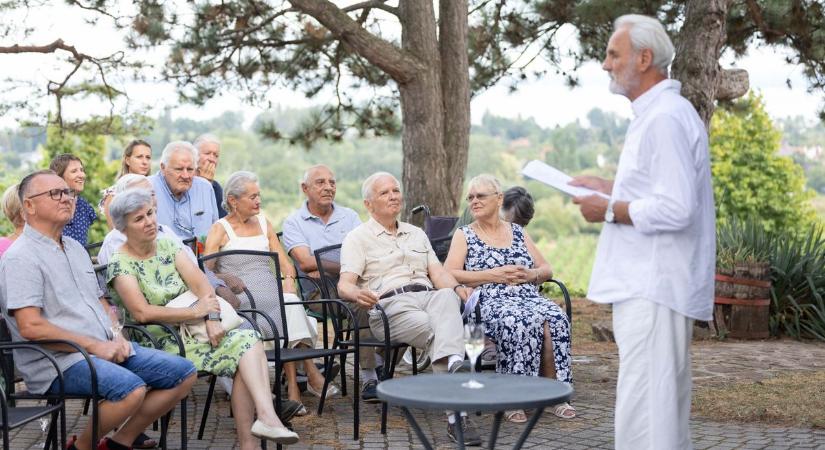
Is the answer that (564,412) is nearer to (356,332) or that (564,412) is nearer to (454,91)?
(356,332)

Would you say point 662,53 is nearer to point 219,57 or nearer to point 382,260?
point 382,260

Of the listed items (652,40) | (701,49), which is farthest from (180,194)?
(701,49)

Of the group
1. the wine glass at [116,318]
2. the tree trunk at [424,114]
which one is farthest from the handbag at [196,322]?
the tree trunk at [424,114]

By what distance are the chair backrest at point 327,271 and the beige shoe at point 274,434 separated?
4.61ft

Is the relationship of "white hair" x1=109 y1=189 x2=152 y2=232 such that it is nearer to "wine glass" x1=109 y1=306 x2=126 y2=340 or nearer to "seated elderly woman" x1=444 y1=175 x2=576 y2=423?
"wine glass" x1=109 y1=306 x2=126 y2=340

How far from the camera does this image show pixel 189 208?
237 inches

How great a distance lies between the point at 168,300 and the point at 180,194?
1.58 metres

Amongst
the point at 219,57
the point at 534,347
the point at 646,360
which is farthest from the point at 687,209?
the point at 219,57

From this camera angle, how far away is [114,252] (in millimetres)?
4520

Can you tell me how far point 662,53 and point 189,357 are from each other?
8.03 ft

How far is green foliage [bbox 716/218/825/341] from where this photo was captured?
8508 mm

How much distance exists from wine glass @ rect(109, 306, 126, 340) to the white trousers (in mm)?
1986

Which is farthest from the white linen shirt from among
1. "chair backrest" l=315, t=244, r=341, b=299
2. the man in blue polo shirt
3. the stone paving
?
the man in blue polo shirt

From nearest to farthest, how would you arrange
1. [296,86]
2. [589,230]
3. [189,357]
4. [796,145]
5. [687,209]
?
[687,209] → [189,357] → [296,86] → [589,230] → [796,145]
